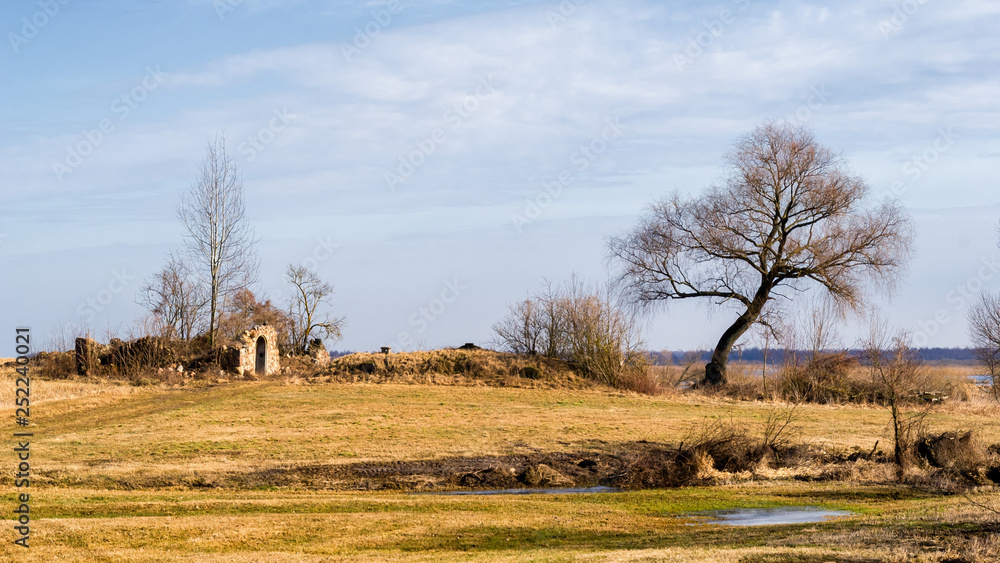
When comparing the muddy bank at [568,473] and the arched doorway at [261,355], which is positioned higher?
the arched doorway at [261,355]

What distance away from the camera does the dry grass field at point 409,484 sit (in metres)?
11.2

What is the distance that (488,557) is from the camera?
10.9m

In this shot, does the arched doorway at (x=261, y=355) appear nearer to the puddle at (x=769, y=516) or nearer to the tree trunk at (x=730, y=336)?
the tree trunk at (x=730, y=336)

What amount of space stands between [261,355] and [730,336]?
2164 centimetres

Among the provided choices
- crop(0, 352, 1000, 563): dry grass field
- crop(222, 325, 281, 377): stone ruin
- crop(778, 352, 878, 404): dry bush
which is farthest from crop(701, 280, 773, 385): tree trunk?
crop(222, 325, 281, 377): stone ruin

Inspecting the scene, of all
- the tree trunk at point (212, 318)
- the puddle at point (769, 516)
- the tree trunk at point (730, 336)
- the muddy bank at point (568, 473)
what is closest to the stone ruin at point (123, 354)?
the tree trunk at point (212, 318)

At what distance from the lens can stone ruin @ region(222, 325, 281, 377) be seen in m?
38.4

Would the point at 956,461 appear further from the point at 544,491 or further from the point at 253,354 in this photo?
the point at 253,354

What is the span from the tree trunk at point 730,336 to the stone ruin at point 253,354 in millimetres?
19920

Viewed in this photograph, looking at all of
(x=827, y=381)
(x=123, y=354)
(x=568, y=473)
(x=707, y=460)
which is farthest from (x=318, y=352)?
(x=707, y=460)

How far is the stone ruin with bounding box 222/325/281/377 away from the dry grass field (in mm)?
3426

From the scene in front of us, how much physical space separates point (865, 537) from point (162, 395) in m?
26.4

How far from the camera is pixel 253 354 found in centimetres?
3966

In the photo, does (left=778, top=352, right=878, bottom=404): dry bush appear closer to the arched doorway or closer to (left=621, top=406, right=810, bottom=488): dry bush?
(left=621, top=406, right=810, bottom=488): dry bush
